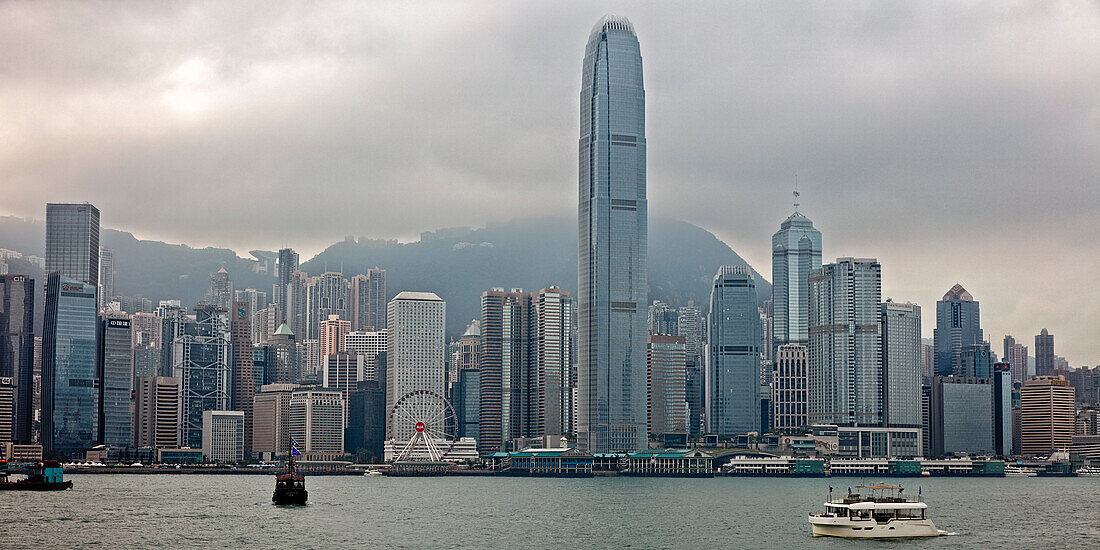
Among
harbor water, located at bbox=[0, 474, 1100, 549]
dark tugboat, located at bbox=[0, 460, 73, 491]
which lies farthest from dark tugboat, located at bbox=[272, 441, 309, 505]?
dark tugboat, located at bbox=[0, 460, 73, 491]

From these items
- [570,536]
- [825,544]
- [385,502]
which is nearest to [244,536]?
[570,536]

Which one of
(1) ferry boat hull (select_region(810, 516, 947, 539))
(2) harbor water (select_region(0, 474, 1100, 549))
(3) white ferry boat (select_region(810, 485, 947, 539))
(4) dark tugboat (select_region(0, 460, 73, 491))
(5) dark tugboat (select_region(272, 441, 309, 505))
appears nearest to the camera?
(1) ferry boat hull (select_region(810, 516, 947, 539))

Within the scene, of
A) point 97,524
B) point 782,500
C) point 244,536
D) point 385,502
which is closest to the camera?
point 244,536

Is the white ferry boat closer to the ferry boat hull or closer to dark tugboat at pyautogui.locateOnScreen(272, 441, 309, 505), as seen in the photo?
Result: the ferry boat hull

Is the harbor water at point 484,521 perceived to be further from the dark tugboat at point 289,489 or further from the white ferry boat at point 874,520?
the dark tugboat at point 289,489

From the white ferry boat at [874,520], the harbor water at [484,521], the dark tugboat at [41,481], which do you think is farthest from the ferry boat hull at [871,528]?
the dark tugboat at [41,481]

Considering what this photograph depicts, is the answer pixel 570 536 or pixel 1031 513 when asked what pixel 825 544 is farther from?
pixel 1031 513

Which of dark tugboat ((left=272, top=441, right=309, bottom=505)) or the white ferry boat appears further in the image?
dark tugboat ((left=272, top=441, right=309, bottom=505))

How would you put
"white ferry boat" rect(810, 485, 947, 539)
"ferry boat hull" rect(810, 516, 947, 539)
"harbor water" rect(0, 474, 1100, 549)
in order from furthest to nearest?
"harbor water" rect(0, 474, 1100, 549)
"white ferry boat" rect(810, 485, 947, 539)
"ferry boat hull" rect(810, 516, 947, 539)
